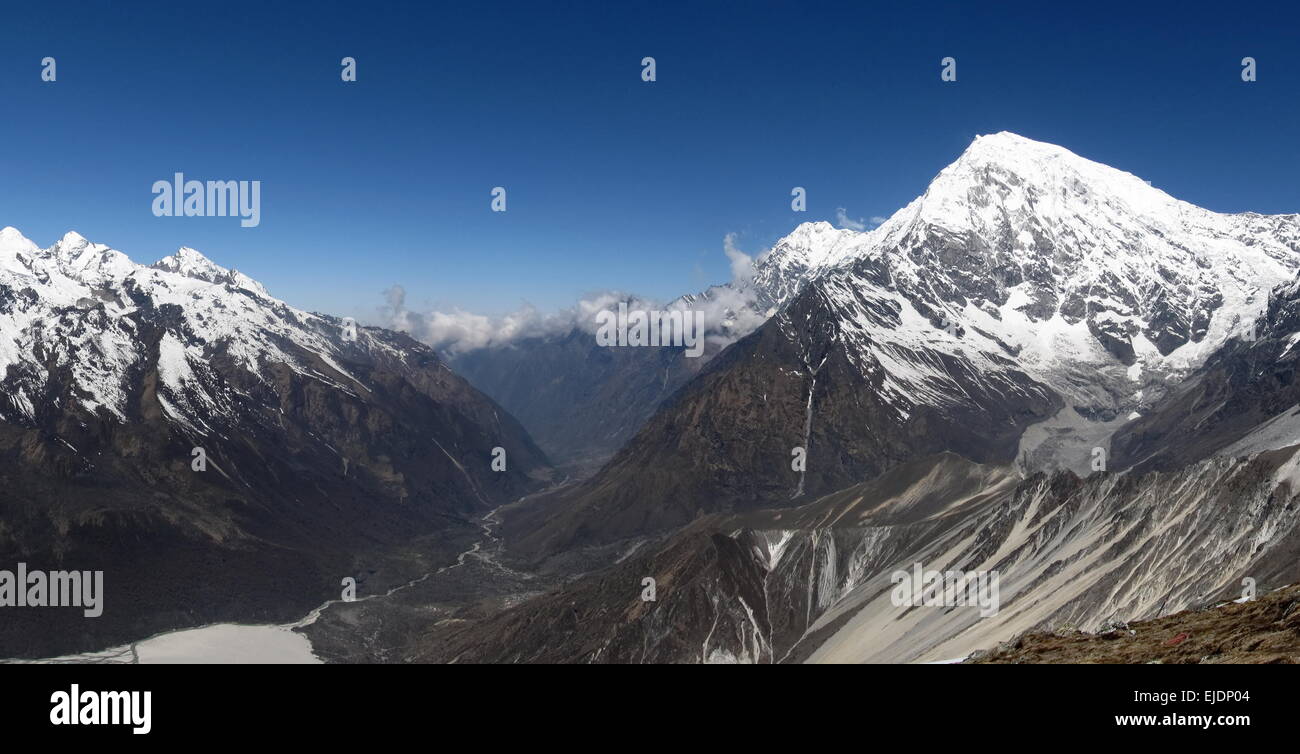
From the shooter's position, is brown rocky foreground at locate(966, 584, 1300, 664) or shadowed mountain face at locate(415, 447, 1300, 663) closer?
brown rocky foreground at locate(966, 584, 1300, 664)

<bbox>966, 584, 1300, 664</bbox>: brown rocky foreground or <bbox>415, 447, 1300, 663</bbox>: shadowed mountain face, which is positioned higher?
<bbox>966, 584, 1300, 664</bbox>: brown rocky foreground

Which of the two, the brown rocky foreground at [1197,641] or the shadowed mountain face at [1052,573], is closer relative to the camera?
the brown rocky foreground at [1197,641]

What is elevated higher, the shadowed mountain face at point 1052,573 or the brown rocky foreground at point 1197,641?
the brown rocky foreground at point 1197,641

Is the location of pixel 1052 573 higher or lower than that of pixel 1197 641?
lower

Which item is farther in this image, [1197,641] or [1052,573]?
[1052,573]
